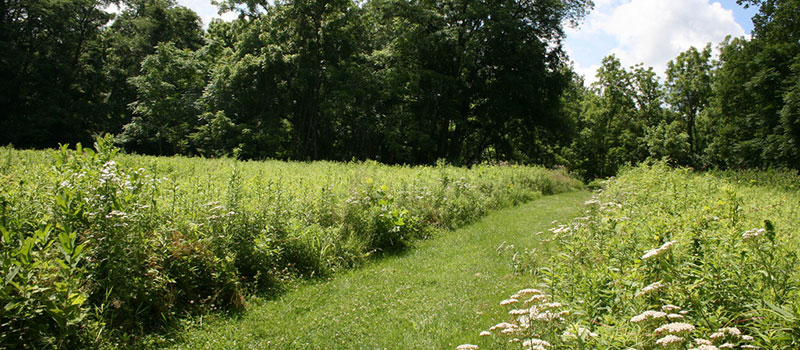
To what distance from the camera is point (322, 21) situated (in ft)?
88.6

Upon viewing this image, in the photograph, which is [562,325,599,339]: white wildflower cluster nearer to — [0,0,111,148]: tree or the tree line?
the tree line

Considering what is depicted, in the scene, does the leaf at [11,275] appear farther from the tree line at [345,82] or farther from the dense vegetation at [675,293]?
the tree line at [345,82]

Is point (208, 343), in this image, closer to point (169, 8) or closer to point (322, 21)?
point (322, 21)

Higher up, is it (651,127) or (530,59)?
(530,59)

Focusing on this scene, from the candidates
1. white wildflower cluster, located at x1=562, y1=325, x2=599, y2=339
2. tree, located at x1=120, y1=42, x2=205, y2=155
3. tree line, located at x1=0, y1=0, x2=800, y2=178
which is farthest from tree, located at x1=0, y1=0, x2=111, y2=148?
white wildflower cluster, located at x1=562, y1=325, x2=599, y2=339

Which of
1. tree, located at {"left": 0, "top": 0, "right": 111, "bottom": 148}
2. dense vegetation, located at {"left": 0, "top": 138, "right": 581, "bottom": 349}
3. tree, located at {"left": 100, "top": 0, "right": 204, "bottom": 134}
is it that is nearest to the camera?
dense vegetation, located at {"left": 0, "top": 138, "right": 581, "bottom": 349}

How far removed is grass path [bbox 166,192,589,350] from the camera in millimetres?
4137

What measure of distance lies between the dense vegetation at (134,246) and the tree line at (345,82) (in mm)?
20384

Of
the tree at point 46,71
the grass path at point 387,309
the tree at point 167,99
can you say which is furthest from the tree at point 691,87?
the tree at point 46,71

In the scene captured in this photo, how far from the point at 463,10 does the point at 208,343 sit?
28384 millimetres

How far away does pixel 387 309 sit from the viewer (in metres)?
5.05

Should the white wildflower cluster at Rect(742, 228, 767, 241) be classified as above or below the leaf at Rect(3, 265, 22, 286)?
above

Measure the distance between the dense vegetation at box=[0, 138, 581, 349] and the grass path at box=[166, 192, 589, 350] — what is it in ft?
1.42

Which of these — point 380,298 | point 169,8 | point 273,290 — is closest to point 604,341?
point 380,298
